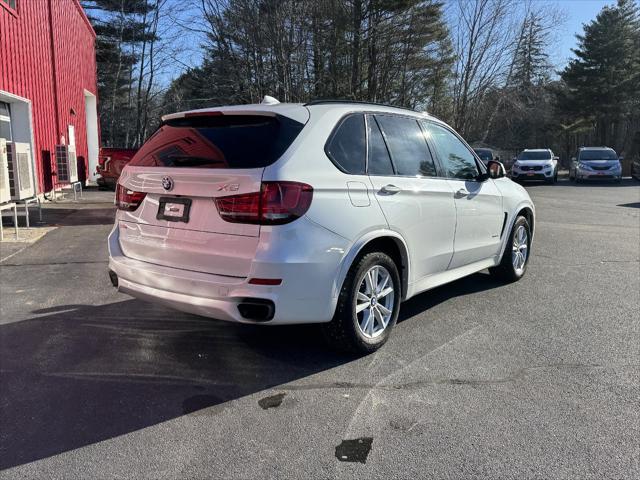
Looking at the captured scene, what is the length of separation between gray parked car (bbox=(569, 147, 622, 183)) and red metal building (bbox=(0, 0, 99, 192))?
2255 cm

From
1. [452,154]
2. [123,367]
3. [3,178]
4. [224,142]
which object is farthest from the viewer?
[3,178]

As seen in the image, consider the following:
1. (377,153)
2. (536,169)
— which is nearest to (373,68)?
(536,169)

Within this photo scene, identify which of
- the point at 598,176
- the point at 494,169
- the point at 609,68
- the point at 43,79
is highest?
the point at 609,68

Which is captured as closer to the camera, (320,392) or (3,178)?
(320,392)

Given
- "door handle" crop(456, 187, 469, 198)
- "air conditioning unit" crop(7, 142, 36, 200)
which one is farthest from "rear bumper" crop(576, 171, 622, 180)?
"door handle" crop(456, 187, 469, 198)

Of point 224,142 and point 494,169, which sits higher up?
point 224,142

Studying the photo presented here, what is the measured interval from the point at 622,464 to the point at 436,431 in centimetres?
94

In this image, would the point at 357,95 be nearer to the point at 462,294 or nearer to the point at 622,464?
the point at 462,294

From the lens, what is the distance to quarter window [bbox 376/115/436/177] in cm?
448

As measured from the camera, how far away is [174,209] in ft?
12.5

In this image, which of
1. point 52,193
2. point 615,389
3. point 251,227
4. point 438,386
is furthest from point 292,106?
point 52,193

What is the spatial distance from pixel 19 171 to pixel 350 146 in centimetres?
1122

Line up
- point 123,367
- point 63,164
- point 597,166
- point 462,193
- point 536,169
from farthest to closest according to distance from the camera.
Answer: point 597,166, point 536,169, point 63,164, point 462,193, point 123,367

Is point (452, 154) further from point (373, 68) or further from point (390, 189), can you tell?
point (373, 68)
